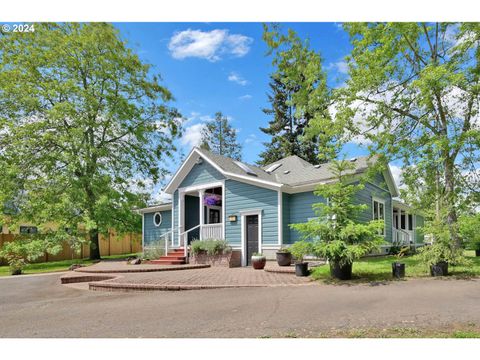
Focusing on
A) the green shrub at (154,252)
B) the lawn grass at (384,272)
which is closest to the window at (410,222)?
the lawn grass at (384,272)

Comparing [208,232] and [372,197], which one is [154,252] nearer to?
[208,232]

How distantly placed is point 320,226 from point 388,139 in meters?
5.37

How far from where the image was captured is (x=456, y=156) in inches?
440

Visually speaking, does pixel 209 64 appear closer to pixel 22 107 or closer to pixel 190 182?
pixel 190 182

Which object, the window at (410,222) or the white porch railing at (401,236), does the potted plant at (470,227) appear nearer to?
the white porch railing at (401,236)

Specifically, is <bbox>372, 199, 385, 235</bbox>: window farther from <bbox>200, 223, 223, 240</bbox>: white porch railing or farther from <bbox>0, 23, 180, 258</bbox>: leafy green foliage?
<bbox>0, 23, 180, 258</bbox>: leafy green foliage

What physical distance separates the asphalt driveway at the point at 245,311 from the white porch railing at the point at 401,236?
992cm

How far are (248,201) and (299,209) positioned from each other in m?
1.92

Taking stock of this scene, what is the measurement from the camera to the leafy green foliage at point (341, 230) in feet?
24.9

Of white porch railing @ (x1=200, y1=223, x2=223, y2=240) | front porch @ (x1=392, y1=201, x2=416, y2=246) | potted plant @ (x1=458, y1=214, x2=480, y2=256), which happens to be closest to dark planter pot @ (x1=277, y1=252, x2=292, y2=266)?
white porch railing @ (x1=200, y1=223, x2=223, y2=240)

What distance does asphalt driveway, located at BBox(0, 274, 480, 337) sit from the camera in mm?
4203

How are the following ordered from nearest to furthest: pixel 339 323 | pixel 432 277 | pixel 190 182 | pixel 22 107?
pixel 339 323, pixel 432 277, pixel 190 182, pixel 22 107

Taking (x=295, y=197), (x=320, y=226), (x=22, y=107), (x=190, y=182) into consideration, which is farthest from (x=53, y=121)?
(x=320, y=226)

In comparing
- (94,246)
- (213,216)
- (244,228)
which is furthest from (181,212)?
(94,246)
